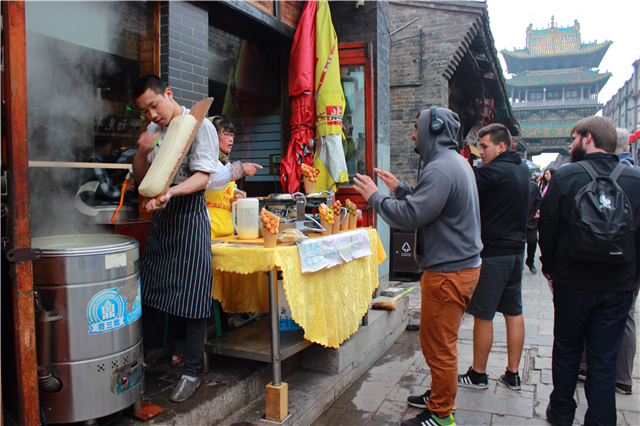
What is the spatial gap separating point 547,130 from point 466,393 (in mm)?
41574

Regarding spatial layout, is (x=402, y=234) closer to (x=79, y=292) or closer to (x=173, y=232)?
(x=173, y=232)

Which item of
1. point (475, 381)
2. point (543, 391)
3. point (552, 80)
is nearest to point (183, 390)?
point (475, 381)

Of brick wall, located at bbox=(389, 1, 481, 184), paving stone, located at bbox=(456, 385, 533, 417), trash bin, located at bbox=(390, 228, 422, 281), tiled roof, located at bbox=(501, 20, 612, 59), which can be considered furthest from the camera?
tiled roof, located at bbox=(501, 20, 612, 59)

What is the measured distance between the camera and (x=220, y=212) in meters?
3.55

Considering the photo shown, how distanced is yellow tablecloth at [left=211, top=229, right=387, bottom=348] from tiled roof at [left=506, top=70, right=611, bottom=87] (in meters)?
48.6

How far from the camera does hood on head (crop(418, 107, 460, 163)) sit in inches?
116

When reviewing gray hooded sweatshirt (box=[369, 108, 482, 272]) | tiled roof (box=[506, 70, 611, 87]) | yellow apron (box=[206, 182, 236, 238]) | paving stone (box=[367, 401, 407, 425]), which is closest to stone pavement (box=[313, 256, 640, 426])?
paving stone (box=[367, 401, 407, 425])

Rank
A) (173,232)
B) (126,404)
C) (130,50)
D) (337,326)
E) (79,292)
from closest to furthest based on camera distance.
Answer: (79,292)
(126,404)
(173,232)
(337,326)
(130,50)

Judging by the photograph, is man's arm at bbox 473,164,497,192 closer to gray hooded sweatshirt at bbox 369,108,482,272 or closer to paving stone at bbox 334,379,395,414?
gray hooded sweatshirt at bbox 369,108,482,272

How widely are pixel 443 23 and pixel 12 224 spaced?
424 inches

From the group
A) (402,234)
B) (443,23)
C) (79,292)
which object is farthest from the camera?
(443,23)

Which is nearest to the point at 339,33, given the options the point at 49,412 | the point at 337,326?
the point at 337,326

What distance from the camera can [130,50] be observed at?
13.4ft

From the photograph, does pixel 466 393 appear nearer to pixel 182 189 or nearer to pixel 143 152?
pixel 182 189
